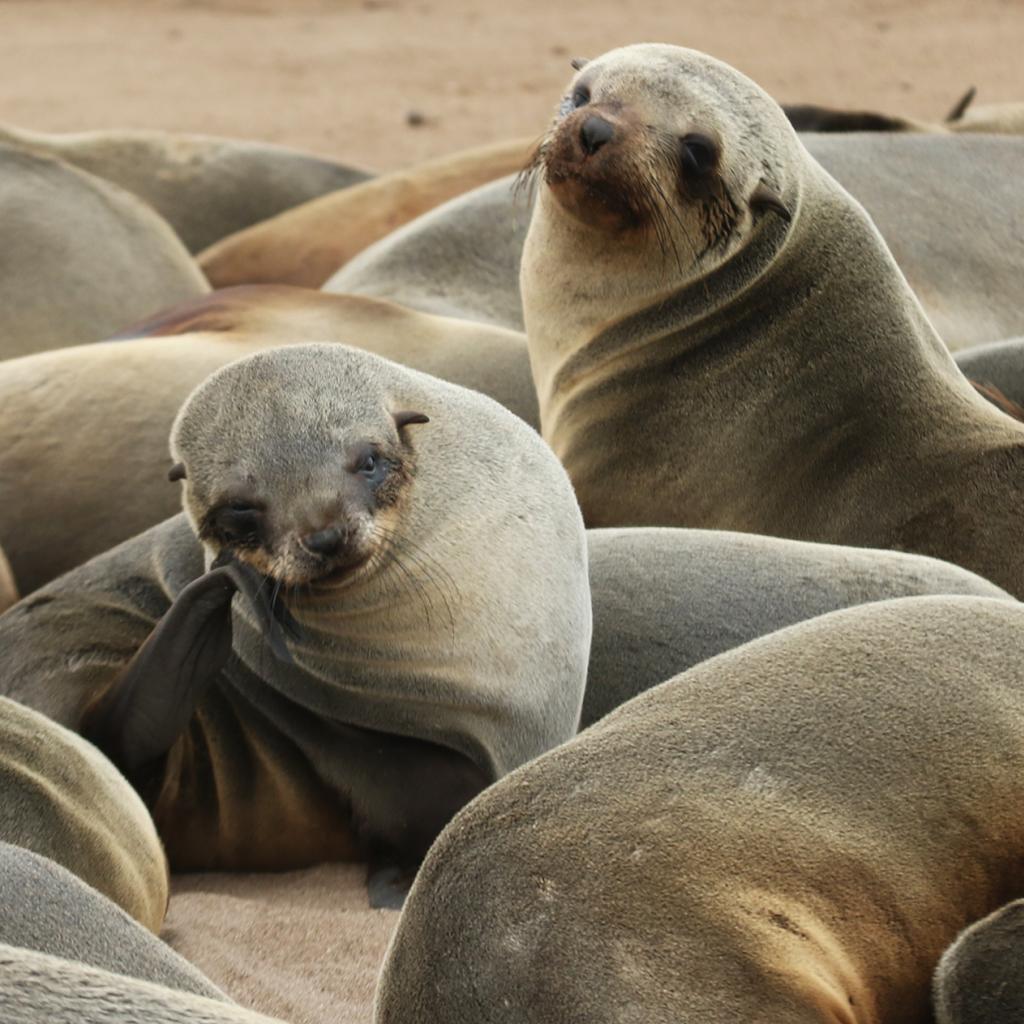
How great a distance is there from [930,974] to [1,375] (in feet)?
11.6

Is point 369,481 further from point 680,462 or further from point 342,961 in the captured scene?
point 680,462

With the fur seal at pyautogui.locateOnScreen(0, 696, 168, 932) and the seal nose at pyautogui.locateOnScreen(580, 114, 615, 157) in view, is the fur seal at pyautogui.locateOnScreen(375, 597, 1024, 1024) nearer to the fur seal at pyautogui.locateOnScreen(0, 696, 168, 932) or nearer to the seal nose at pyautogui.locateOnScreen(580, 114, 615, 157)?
the fur seal at pyautogui.locateOnScreen(0, 696, 168, 932)

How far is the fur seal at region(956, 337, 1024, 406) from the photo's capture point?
525 cm

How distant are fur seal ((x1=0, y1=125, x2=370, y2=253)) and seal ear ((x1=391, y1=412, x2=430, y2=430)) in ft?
13.8

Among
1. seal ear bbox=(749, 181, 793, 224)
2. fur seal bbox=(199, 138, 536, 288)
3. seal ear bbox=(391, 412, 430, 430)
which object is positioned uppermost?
seal ear bbox=(749, 181, 793, 224)

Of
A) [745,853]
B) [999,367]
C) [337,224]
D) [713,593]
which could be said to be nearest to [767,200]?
[999,367]

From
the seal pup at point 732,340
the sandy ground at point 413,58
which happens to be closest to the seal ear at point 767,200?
the seal pup at point 732,340

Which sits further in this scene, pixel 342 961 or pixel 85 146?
pixel 85 146

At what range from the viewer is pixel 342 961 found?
341 cm

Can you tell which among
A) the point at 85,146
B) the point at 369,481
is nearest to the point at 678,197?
the point at 369,481

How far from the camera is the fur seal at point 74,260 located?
6.40m

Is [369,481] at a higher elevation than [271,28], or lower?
higher

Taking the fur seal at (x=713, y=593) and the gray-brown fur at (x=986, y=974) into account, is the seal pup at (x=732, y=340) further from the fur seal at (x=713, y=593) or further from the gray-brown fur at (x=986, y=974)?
the gray-brown fur at (x=986, y=974)

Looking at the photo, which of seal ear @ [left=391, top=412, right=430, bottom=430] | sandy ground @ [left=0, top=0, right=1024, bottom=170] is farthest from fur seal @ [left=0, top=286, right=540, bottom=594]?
sandy ground @ [left=0, top=0, right=1024, bottom=170]
